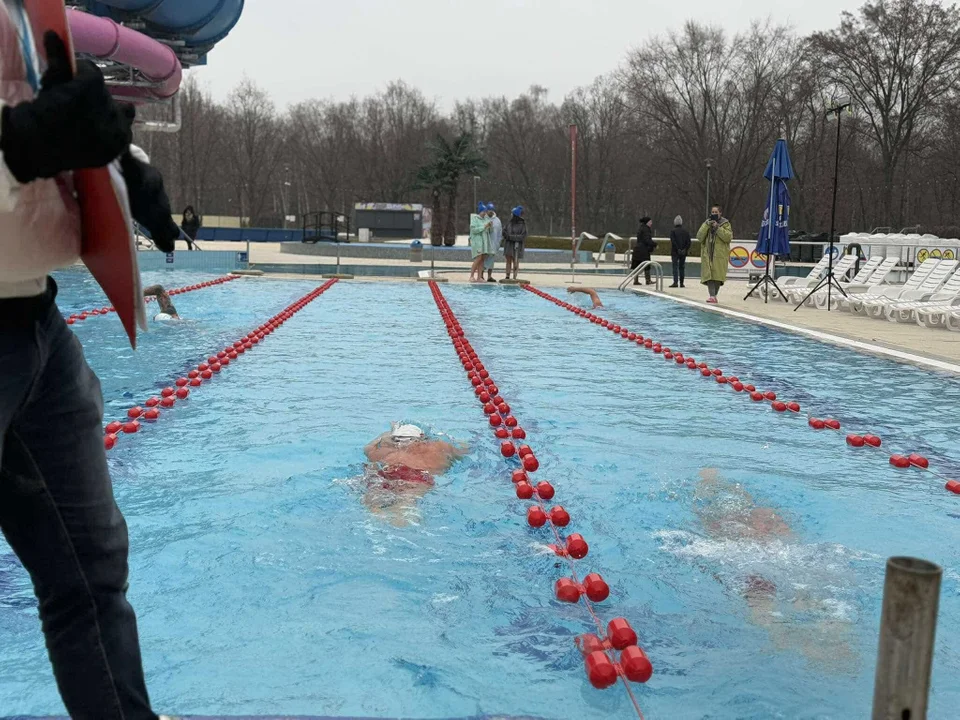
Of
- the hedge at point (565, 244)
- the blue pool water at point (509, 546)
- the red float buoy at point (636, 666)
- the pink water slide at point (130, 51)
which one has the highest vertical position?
the pink water slide at point (130, 51)

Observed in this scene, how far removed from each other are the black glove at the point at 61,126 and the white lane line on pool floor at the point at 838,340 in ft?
30.1

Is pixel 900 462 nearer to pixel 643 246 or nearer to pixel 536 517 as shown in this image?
pixel 536 517

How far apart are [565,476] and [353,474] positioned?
1383 millimetres

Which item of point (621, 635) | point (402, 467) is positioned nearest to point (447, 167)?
point (402, 467)

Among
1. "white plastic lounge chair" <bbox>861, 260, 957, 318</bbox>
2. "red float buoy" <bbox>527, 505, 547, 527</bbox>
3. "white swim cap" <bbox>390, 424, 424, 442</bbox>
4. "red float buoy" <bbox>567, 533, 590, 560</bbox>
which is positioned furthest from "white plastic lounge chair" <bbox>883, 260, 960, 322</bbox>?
"red float buoy" <bbox>567, 533, 590, 560</bbox>

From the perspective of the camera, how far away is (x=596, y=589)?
393 centimetres

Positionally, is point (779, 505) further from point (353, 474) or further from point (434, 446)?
point (353, 474)

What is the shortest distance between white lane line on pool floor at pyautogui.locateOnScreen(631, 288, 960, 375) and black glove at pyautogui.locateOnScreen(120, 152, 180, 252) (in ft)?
29.0

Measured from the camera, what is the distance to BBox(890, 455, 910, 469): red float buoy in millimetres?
6344

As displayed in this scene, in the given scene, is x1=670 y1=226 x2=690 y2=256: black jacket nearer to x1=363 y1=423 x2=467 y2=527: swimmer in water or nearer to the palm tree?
x1=363 y1=423 x2=467 y2=527: swimmer in water

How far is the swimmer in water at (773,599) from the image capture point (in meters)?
3.44

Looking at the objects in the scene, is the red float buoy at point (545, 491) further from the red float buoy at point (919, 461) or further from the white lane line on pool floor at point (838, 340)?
the white lane line on pool floor at point (838, 340)

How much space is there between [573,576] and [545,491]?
4.27 ft

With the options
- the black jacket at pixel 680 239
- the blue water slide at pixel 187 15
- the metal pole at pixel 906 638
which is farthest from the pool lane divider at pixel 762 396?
the blue water slide at pixel 187 15
